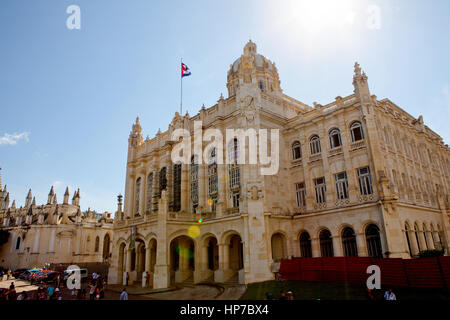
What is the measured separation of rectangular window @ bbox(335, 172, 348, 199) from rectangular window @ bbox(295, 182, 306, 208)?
345 cm

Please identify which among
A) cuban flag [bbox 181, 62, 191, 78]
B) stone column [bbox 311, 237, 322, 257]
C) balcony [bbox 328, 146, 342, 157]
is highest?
cuban flag [bbox 181, 62, 191, 78]

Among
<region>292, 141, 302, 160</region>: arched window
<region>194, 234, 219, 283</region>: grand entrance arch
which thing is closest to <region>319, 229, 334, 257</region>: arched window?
<region>292, 141, 302, 160</region>: arched window

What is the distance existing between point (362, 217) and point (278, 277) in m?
8.43

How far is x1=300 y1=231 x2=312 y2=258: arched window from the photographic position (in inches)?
1062

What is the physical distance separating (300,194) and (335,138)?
646 centimetres

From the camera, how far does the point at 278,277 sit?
22.9 m

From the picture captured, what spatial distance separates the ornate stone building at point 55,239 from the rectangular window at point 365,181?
5579 centimetres

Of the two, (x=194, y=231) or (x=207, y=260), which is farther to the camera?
(x=194, y=231)

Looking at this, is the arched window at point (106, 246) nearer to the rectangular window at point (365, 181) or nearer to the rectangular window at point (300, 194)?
the rectangular window at point (300, 194)

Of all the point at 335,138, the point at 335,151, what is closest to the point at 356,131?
the point at 335,138

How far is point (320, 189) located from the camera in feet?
90.1

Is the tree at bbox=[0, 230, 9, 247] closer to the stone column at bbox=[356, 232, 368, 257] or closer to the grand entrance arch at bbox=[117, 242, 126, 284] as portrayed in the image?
the grand entrance arch at bbox=[117, 242, 126, 284]

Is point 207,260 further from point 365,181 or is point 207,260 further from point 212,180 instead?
point 365,181
